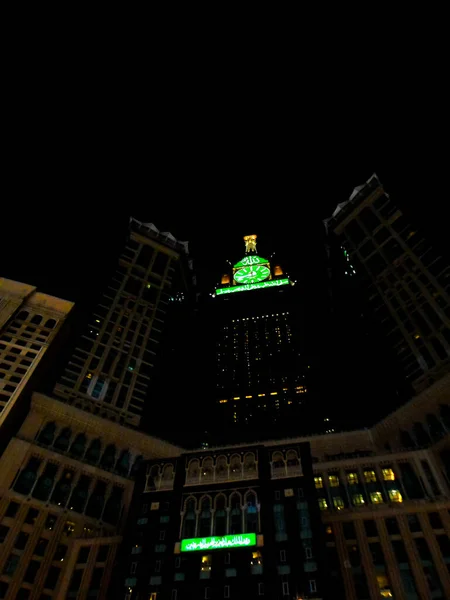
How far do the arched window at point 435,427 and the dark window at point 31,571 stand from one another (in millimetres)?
55999

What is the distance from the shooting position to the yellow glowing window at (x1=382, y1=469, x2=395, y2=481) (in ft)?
214

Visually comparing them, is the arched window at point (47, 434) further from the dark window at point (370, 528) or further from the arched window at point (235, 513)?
the dark window at point (370, 528)

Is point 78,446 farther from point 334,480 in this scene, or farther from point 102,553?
point 334,480

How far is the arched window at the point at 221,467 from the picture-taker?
65394 mm

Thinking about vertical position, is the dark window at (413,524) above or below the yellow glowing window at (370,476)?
below

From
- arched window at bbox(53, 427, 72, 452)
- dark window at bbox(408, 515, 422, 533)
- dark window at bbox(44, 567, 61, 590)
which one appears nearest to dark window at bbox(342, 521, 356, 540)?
dark window at bbox(408, 515, 422, 533)

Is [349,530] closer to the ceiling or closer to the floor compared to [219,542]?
closer to the ceiling

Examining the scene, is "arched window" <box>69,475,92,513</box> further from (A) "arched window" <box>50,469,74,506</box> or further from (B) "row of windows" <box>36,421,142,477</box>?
(B) "row of windows" <box>36,421,142,477</box>

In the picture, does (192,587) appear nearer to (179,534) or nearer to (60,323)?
(179,534)

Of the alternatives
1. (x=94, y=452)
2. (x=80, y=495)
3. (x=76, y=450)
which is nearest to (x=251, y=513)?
(x=80, y=495)

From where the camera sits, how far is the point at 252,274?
135000 millimetres

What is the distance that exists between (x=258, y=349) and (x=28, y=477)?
6841 centimetres

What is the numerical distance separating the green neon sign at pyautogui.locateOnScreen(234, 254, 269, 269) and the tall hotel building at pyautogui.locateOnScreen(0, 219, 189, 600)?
1348 inches

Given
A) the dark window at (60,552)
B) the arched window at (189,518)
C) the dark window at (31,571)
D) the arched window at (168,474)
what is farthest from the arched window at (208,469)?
the dark window at (31,571)
